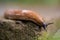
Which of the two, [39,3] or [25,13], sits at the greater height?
[39,3]

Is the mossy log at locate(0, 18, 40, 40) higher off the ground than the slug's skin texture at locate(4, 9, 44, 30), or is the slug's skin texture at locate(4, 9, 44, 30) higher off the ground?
the slug's skin texture at locate(4, 9, 44, 30)

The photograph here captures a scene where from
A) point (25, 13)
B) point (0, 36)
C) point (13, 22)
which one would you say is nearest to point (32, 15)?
point (25, 13)

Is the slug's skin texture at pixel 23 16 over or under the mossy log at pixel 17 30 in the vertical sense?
over

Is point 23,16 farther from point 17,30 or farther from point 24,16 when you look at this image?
point 17,30

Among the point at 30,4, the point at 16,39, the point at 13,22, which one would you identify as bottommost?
the point at 16,39

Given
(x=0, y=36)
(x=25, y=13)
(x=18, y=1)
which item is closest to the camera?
(x=0, y=36)

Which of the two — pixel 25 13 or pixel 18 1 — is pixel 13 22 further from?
pixel 18 1

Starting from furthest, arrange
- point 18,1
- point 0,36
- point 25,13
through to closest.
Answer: point 18,1, point 25,13, point 0,36

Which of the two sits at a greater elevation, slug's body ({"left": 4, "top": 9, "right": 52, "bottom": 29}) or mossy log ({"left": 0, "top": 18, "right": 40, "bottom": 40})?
slug's body ({"left": 4, "top": 9, "right": 52, "bottom": 29})

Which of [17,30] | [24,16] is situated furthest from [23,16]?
[17,30]

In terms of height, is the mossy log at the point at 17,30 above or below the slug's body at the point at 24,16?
below

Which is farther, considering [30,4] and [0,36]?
[30,4]
